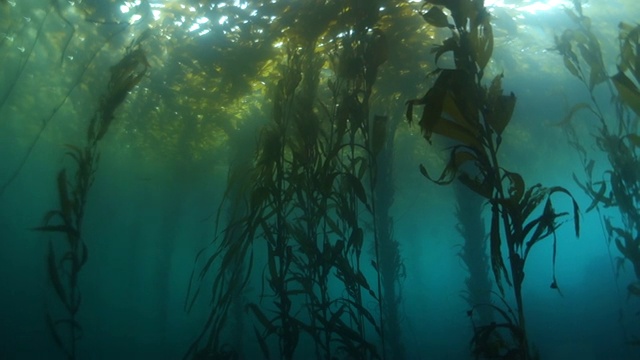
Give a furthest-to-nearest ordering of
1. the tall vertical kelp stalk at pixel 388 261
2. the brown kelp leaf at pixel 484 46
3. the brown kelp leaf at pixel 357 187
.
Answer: the tall vertical kelp stalk at pixel 388 261, the brown kelp leaf at pixel 357 187, the brown kelp leaf at pixel 484 46

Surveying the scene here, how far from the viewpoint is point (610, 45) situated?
14984 millimetres

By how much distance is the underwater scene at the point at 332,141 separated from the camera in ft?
11.7

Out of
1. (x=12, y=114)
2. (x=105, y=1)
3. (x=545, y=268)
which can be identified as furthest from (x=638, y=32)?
(x=545, y=268)

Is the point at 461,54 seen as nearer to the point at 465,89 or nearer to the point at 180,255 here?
the point at 465,89

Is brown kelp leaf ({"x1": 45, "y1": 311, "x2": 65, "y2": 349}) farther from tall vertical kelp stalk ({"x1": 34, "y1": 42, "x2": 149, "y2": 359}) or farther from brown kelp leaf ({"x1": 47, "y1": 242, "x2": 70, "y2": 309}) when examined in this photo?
brown kelp leaf ({"x1": 47, "y1": 242, "x2": 70, "y2": 309})

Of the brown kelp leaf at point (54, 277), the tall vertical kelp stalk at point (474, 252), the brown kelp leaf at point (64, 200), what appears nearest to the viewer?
the brown kelp leaf at point (54, 277)

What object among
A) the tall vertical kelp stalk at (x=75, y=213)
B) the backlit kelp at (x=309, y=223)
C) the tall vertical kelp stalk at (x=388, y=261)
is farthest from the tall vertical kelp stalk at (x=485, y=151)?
the tall vertical kelp stalk at (x=388, y=261)

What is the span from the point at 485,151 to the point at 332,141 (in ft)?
7.62

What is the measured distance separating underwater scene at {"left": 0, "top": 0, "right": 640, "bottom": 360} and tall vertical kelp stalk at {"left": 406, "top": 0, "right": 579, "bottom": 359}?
18mm

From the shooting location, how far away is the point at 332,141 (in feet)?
17.5

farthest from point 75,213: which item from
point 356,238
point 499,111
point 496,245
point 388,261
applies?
point 388,261

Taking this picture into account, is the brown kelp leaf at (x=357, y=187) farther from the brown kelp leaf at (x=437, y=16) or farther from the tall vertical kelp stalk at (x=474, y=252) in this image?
the tall vertical kelp stalk at (x=474, y=252)

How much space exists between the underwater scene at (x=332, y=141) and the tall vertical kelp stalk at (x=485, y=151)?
2 centimetres

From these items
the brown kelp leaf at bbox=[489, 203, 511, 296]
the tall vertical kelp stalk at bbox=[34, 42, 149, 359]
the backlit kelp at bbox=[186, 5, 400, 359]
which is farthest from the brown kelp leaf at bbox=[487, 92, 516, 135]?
the tall vertical kelp stalk at bbox=[34, 42, 149, 359]
